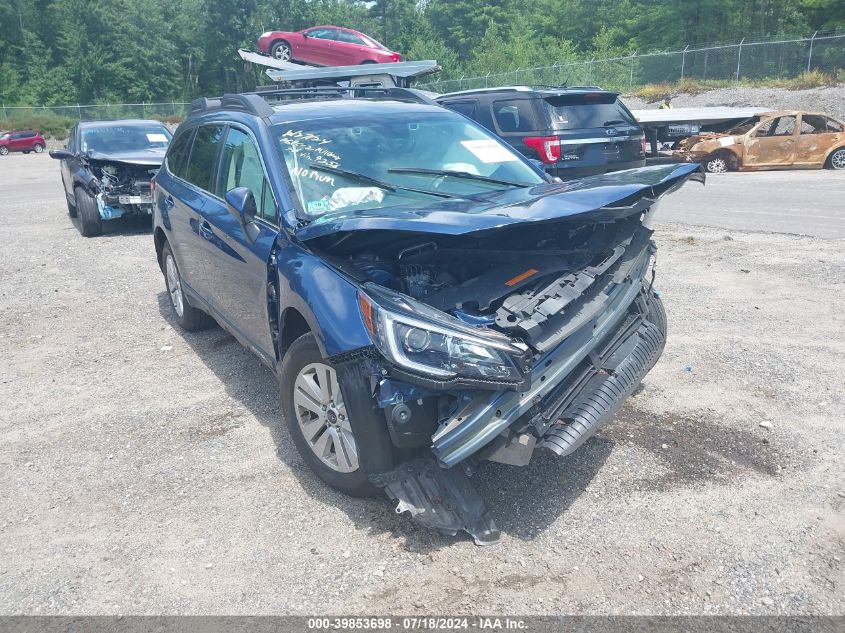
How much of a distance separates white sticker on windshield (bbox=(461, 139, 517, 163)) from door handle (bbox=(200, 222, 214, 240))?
6.05 ft

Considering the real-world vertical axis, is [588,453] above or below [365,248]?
below

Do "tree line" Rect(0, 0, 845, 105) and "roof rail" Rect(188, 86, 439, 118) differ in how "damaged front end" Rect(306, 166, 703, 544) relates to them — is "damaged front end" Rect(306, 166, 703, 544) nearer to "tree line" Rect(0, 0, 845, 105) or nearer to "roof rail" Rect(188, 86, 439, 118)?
"roof rail" Rect(188, 86, 439, 118)

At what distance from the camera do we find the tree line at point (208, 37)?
54781mm

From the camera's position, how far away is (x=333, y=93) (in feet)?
19.3

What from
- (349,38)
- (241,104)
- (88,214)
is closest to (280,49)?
(349,38)

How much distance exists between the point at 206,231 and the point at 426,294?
2248 millimetres

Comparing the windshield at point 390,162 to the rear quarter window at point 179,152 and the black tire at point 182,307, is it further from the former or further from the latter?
the black tire at point 182,307

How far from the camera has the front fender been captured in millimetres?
3357

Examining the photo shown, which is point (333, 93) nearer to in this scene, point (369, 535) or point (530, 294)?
point (530, 294)

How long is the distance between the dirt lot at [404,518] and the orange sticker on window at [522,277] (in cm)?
109

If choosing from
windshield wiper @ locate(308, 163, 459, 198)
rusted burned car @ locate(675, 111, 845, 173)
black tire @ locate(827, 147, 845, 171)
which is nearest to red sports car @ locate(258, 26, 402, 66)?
rusted burned car @ locate(675, 111, 845, 173)

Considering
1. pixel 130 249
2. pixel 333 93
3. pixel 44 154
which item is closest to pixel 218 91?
pixel 44 154

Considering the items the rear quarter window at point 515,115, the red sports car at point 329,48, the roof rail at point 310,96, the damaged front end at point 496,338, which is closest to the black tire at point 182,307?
the roof rail at point 310,96

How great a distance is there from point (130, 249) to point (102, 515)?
25.3 feet
